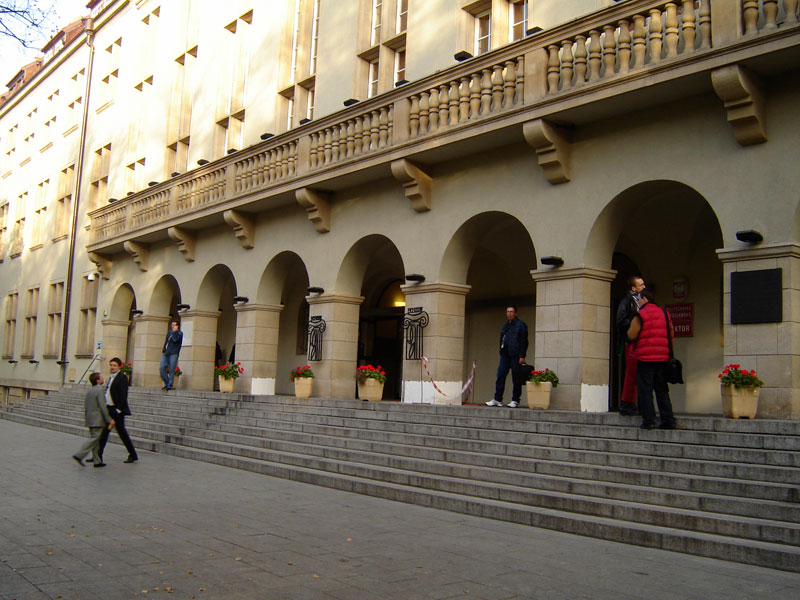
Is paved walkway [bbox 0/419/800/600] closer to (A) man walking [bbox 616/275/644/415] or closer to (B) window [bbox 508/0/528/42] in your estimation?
(A) man walking [bbox 616/275/644/415]

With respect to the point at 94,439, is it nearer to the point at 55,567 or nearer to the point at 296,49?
the point at 55,567

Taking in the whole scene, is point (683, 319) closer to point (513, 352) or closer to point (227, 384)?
point (513, 352)

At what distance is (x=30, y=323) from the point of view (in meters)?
36.4

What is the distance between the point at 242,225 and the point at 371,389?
22.8 feet

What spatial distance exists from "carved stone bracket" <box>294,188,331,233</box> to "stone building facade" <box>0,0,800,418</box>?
5cm

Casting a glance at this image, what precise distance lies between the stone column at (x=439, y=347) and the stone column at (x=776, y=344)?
5.75 meters

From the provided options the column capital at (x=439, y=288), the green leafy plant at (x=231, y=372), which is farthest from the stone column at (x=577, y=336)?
the green leafy plant at (x=231, y=372)

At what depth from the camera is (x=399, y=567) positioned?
6.31 meters

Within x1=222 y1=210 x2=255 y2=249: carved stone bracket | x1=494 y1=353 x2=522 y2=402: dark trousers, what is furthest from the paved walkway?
x1=222 y1=210 x2=255 y2=249: carved stone bracket

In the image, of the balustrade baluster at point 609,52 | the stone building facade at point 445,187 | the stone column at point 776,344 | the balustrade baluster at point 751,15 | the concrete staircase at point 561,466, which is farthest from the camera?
the balustrade baluster at point 609,52

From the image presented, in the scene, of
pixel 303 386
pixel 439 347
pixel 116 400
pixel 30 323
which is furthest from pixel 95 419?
pixel 30 323

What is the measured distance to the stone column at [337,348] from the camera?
17.4 metres

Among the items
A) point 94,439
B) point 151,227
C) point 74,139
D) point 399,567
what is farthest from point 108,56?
point 399,567

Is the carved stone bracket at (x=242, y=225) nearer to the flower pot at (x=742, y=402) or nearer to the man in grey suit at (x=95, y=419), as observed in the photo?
the man in grey suit at (x=95, y=419)
